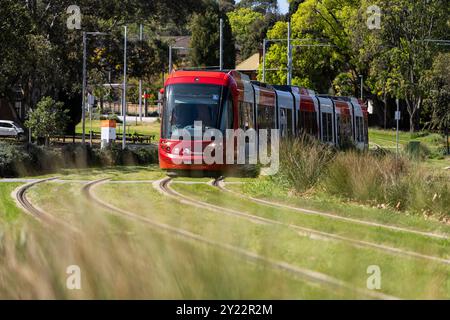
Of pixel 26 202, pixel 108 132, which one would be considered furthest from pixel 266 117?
pixel 108 132

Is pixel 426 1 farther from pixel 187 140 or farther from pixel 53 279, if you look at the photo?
pixel 53 279

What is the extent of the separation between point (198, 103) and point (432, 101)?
31.2m

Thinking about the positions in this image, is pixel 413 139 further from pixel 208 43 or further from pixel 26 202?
pixel 26 202

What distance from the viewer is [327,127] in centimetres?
3170

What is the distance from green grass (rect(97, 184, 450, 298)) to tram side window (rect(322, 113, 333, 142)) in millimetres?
17905

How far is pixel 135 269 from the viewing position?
4105 mm

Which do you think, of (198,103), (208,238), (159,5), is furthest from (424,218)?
(159,5)

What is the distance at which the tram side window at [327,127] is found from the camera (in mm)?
31281

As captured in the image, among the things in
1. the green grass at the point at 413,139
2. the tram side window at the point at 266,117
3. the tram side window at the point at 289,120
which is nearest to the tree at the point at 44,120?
the tram side window at the point at 289,120

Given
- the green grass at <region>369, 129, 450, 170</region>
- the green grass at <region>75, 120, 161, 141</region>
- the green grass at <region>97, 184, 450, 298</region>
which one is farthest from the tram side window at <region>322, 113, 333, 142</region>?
the green grass at <region>75, 120, 161, 141</region>

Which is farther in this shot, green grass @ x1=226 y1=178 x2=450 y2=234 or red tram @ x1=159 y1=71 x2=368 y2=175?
red tram @ x1=159 y1=71 x2=368 y2=175

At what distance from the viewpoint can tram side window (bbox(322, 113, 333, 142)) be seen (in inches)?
1232

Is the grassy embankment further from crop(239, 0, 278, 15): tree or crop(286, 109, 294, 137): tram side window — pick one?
crop(239, 0, 278, 15): tree
